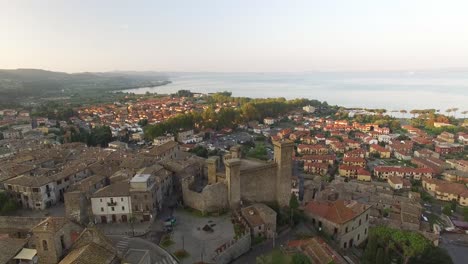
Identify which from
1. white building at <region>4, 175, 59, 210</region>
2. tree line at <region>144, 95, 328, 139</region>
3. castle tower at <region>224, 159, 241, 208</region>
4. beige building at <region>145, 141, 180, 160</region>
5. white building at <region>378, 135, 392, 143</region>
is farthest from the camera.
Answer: white building at <region>378, 135, 392, 143</region>

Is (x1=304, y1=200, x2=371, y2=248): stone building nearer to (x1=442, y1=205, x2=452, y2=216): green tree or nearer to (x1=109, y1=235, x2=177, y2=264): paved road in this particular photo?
(x1=442, y1=205, x2=452, y2=216): green tree

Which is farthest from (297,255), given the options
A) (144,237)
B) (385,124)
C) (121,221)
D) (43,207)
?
(385,124)

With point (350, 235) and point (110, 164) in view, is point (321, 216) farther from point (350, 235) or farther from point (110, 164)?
point (110, 164)

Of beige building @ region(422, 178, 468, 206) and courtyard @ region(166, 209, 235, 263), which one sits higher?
courtyard @ region(166, 209, 235, 263)

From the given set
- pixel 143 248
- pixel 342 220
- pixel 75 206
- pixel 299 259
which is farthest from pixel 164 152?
pixel 299 259

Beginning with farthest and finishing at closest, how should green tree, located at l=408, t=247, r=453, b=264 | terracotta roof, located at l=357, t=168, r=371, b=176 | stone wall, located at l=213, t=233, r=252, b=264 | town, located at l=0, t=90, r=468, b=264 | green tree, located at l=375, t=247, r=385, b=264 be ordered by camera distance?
terracotta roof, located at l=357, t=168, r=371, b=176 < green tree, located at l=408, t=247, r=453, b=264 < green tree, located at l=375, t=247, r=385, b=264 < stone wall, located at l=213, t=233, r=252, b=264 < town, located at l=0, t=90, r=468, b=264

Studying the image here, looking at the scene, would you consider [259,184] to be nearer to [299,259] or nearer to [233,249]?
[233,249]

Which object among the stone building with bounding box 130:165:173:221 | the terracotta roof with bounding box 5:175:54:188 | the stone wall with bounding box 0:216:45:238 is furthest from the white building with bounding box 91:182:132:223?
the terracotta roof with bounding box 5:175:54:188
